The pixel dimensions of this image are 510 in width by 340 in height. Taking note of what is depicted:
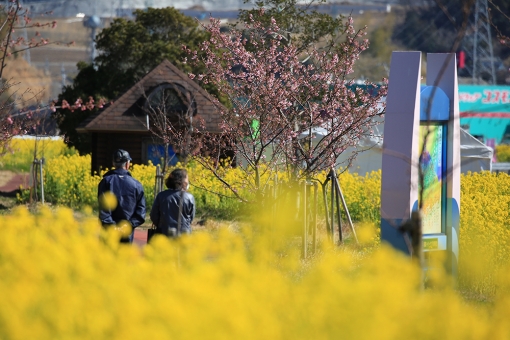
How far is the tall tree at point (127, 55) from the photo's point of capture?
28203mm

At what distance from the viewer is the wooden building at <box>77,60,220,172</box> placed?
23.4 m

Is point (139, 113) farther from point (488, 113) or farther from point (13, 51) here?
point (488, 113)

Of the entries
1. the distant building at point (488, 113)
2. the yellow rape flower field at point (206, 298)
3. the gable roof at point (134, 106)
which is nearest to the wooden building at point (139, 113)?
the gable roof at point (134, 106)

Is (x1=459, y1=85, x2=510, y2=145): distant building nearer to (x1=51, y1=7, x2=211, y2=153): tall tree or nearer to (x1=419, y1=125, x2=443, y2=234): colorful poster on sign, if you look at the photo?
(x1=51, y1=7, x2=211, y2=153): tall tree

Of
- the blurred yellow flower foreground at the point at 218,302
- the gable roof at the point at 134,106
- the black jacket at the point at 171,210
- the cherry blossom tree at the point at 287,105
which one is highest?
the gable roof at the point at 134,106

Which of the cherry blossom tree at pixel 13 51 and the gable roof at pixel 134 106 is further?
the gable roof at pixel 134 106

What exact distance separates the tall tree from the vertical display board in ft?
59.7

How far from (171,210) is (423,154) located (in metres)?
2.84

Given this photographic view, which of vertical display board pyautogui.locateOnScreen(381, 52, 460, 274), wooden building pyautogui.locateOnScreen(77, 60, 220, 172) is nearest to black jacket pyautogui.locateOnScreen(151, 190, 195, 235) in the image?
vertical display board pyautogui.locateOnScreen(381, 52, 460, 274)

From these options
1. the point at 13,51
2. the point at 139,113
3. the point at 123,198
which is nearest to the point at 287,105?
the point at 13,51

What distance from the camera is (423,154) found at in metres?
9.41

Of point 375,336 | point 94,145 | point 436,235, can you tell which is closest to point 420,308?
point 375,336

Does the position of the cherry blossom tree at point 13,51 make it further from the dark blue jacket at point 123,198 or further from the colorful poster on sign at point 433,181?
the colorful poster on sign at point 433,181

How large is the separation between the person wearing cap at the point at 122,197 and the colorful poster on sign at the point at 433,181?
313 cm
